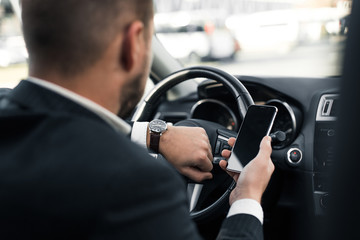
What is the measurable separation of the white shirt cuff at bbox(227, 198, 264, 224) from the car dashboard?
0.79 metres

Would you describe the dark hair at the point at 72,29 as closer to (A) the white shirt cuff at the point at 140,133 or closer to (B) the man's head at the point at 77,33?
(B) the man's head at the point at 77,33

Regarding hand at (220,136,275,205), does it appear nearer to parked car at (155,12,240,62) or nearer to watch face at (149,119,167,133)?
watch face at (149,119,167,133)

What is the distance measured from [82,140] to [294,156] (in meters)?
1.49

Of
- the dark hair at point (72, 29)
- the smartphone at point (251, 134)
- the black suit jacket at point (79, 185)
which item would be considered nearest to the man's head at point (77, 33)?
the dark hair at point (72, 29)

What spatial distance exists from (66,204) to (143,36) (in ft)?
1.42

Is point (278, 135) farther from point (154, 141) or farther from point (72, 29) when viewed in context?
point (72, 29)

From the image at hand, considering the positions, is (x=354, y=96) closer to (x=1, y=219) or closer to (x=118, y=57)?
(x=118, y=57)

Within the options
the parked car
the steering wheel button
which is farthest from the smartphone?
the parked car

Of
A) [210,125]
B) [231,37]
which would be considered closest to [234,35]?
[231,37]

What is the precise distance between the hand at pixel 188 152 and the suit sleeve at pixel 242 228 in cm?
55

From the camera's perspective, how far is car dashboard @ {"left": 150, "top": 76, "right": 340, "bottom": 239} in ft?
7.04

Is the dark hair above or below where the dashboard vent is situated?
above

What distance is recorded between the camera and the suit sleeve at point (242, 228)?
1.14 meters

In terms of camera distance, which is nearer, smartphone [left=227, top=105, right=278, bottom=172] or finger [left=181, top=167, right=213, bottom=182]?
smartphone [left=227, top=105, right=278, bottom=172]
